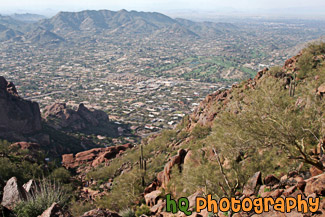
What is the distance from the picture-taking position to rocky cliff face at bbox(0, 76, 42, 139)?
4638cm

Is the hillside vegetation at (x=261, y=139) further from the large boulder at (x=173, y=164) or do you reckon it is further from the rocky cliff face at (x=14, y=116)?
the rocky cliff face at (x=14, y=116)

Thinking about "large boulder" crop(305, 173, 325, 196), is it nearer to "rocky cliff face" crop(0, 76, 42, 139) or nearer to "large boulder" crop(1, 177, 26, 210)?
"large boulder" crop(1, 177, 26, 210)

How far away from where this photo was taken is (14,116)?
157ft

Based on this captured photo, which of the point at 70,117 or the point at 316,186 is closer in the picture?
the point at 316,186

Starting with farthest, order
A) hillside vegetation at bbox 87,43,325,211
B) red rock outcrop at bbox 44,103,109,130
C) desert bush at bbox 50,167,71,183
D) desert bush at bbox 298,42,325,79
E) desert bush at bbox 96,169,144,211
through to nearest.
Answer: red rock outcrop at bbox 44,103,109,130, desert bush at bbox 50,167,71,183, desert bush at bbox 298,42,325,79, desert bush at bbox 96,169,144,211, hillside vegetation at bbox 87,43,325,211

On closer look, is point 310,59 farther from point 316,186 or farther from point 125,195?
point 125,195

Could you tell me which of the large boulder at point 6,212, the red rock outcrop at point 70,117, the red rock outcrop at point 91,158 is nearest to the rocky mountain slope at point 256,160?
the large boulder at point 6,212

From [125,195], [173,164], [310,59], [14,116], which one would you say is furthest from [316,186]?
[14,116]

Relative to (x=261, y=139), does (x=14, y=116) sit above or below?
below

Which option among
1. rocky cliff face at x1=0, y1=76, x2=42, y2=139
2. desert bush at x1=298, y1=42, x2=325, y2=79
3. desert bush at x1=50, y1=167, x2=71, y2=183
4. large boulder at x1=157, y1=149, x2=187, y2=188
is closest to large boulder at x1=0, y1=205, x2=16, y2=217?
large boulder at x1=157, y1=149, x2=187, y2=188

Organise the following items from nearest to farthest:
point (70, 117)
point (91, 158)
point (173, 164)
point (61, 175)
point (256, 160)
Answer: point (256, 160) → point (173, 164) → point (61, 175) → point (91, 158) → point (70, 117)

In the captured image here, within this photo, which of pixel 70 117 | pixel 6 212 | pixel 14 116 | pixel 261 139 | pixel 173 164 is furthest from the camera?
pixel 70 117

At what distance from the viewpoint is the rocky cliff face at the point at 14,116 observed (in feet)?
152

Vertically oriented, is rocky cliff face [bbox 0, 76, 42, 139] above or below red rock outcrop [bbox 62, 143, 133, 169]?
above
